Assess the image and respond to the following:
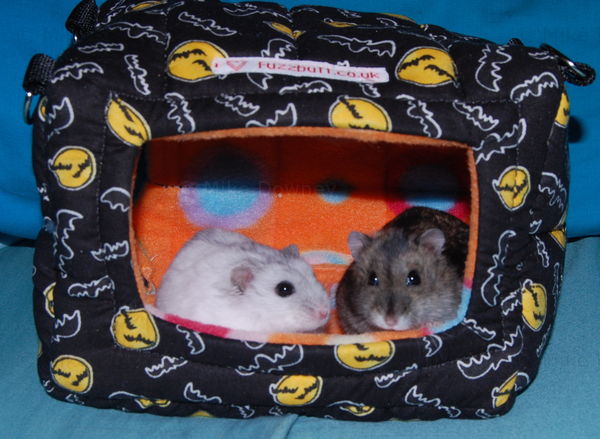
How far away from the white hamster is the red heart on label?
718 millimetres

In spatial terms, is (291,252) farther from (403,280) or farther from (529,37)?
(529,37)

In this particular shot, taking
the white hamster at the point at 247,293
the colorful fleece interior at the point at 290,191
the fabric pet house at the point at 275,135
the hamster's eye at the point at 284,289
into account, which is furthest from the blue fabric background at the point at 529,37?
the hamster's eye at the point at 284,289

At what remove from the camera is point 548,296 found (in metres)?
2.47

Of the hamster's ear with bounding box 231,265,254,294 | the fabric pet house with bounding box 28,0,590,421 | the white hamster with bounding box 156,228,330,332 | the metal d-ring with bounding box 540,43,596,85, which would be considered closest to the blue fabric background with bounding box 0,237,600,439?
the fabric pet house with bounding box 28,0,590,421

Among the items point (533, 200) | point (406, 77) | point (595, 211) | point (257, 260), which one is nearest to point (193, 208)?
point (257, 260)

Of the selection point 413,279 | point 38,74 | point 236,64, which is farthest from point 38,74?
point 413,279

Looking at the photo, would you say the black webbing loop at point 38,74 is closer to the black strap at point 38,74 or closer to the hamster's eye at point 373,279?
the black strap at point 38,74

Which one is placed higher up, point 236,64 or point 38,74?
point 236,64

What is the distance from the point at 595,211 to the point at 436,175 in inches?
30.6

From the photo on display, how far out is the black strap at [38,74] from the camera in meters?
2.19

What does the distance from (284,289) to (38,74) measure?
1.09 metres

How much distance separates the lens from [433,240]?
2.64 metres

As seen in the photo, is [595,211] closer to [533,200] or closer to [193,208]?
[533,200]

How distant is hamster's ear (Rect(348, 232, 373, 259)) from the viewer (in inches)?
110
